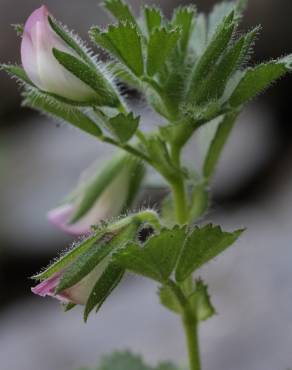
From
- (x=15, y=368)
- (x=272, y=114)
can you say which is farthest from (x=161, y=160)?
(x=272, y=114)

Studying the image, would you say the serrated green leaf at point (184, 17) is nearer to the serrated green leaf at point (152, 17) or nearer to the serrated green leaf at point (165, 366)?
the serrated green leaf at point (152, 17)

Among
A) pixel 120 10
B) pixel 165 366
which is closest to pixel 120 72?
pixel 120 10

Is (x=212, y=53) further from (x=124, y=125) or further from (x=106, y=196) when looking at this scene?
(x=106, y=196)

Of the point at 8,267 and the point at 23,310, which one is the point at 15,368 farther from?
the point at 8,267

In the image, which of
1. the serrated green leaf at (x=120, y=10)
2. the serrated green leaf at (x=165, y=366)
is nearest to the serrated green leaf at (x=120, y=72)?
the serrated green leaf at (x=120, y=10)

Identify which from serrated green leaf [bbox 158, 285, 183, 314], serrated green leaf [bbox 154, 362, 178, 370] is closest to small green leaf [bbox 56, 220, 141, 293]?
serrated green leaf [bbox 158, 285, 183, 314]

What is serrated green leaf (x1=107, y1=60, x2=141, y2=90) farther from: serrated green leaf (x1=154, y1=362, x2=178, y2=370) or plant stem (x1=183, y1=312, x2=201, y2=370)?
serrated green leaf (x1=154, y1=362, x2=178, y2=370)
